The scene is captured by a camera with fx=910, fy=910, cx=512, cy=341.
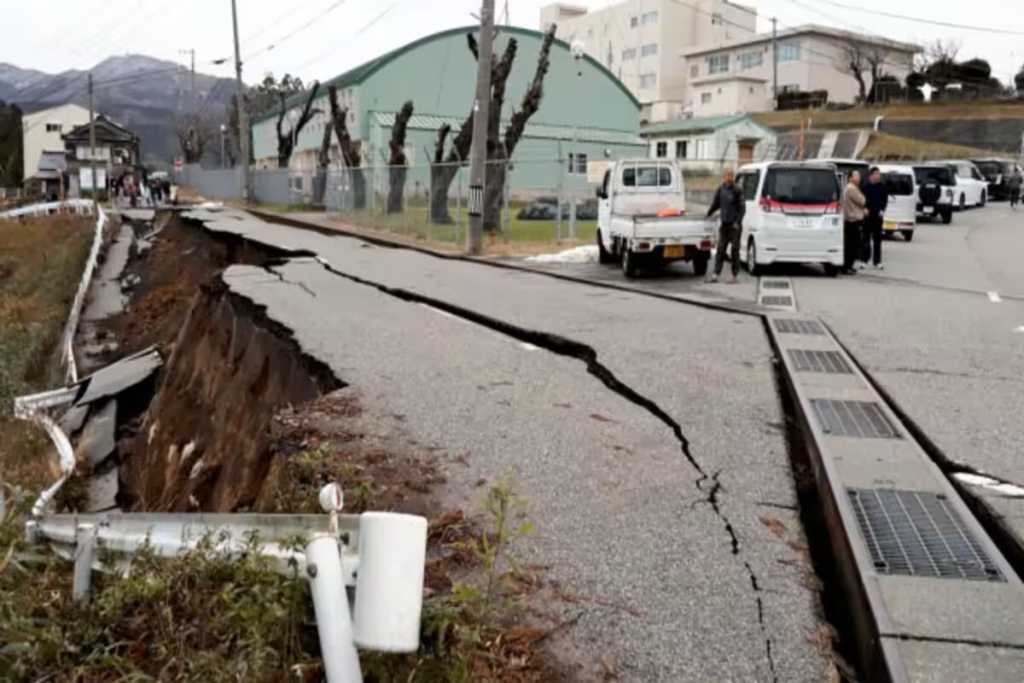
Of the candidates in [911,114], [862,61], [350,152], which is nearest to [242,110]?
[350,152]

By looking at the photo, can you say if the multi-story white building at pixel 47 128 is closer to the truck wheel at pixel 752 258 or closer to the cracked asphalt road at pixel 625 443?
the truck wheel at pixel 752 258

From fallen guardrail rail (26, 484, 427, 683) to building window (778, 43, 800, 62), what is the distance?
261 ft

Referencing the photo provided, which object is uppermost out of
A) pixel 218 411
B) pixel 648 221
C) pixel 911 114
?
pixel 911 114

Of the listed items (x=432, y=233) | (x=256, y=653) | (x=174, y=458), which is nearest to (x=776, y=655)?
(x=256, y=653)

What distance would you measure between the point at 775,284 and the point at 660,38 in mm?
74603

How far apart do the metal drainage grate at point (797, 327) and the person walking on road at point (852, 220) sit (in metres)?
6.33

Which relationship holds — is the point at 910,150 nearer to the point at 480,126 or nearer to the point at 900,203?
the point at 900,203

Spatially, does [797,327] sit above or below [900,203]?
below

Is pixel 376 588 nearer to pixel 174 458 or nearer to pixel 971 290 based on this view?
pixel 174 458

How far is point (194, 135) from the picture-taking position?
92.8 m

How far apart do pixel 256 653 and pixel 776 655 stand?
72.8 inches

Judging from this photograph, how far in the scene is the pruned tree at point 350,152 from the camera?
3300 centimetres

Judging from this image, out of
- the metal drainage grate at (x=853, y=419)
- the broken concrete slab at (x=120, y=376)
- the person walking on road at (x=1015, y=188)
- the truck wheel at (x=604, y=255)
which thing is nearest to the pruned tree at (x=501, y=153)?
the truck wheel at (x=604, y=255)

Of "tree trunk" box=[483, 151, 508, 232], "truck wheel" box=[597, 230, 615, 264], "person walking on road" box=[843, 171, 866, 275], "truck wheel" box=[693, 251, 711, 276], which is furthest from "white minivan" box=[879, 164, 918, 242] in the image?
"tree trunk" box=[483, 151, 508, 232]
